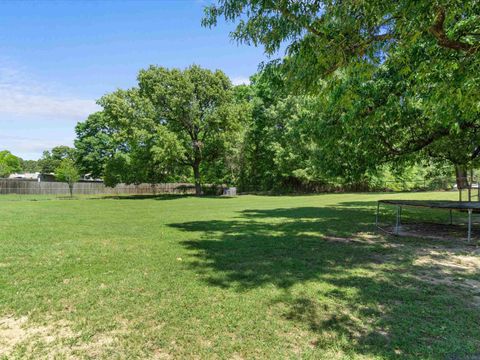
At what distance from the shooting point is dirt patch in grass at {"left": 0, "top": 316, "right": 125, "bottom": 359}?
2.46 metres

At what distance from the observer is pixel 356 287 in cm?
392

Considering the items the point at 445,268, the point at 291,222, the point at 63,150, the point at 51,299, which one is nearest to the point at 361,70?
the point at 445,268

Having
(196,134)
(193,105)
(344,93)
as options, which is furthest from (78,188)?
(344,93)

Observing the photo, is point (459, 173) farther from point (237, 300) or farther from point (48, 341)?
point (48, 341)

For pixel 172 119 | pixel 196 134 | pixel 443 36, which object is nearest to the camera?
pixel 443 36

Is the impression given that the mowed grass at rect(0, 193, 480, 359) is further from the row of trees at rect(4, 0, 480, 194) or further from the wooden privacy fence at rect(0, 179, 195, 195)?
the wooden privacy fence at rect(0, 179, 195, 195)

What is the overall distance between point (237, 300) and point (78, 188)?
3996 cm

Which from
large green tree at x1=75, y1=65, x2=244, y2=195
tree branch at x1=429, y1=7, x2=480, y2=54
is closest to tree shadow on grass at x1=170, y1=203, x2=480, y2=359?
tree branch at x1=429, y1=7, x2=480, y2=54

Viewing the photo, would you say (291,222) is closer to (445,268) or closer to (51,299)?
(445,268)

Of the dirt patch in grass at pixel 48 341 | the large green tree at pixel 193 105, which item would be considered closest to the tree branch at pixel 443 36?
the dirt patch in grass at pixel 48 341

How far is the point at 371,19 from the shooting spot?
3811 millimetres

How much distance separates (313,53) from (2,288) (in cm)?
481

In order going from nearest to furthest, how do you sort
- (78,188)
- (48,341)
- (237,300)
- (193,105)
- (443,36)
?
(48,341)
(237,300)
(443,36)
(193,105)
(78,188)

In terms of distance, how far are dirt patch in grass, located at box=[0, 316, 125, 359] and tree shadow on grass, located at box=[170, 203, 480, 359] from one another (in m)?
1.65
